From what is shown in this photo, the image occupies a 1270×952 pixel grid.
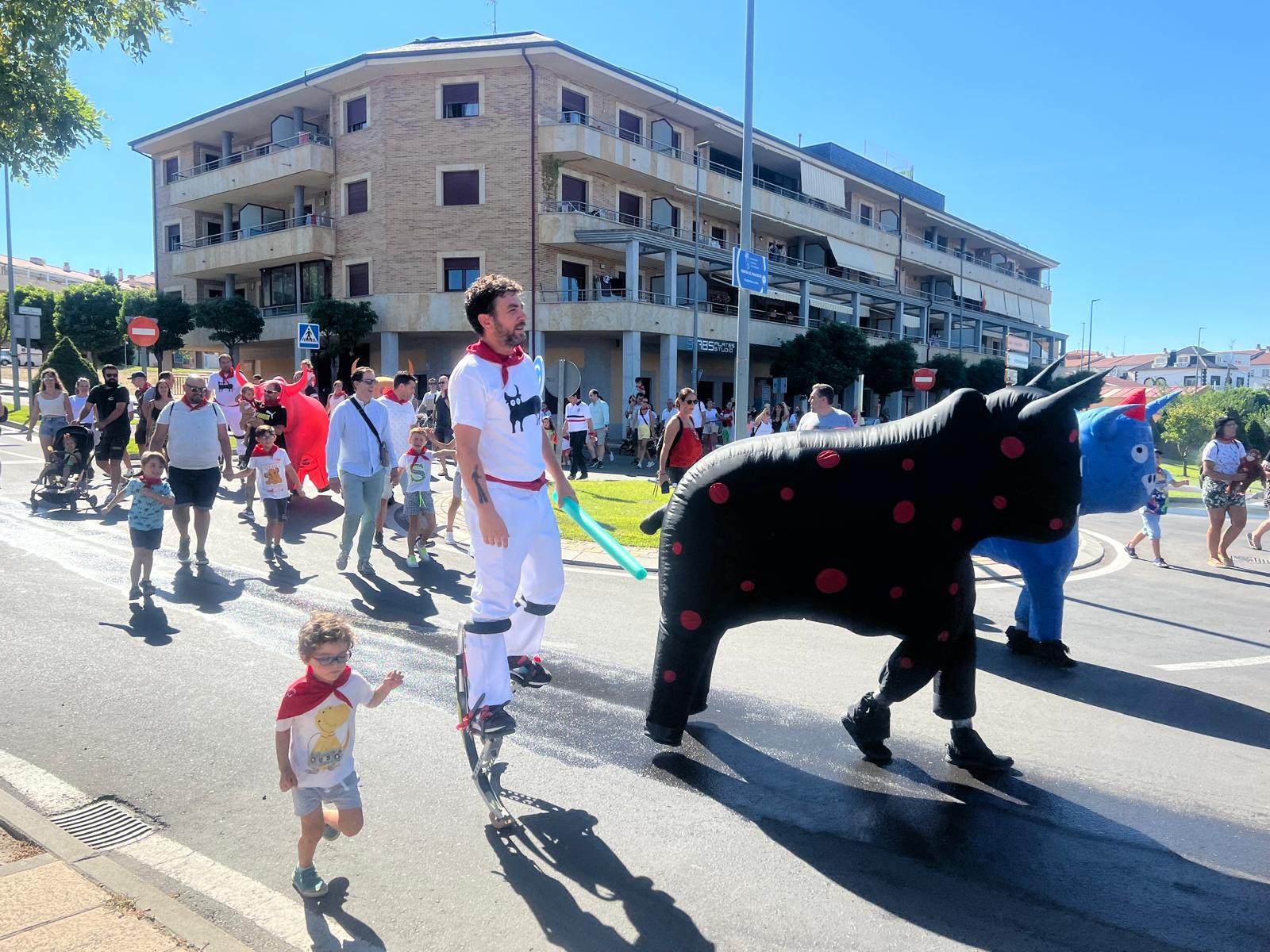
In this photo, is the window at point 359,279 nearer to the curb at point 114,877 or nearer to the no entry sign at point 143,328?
the no entry sign at point 143,328

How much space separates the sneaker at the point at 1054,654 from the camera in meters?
5.95

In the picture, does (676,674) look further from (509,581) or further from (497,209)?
(497,209)

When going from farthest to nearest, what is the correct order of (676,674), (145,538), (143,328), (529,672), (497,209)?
1. (497,209)
2. (143,328)
3. (145,538)
4. (529,672)
5. (676,674)

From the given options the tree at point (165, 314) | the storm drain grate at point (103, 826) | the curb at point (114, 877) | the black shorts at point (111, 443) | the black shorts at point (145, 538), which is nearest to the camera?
the curb at point (114, 877)

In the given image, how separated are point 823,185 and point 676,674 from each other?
40.0 meters

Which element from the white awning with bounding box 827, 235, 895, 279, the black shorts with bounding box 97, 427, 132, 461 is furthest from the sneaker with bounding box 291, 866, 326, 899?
the white awning with bounding box 827, 235, 895, 279

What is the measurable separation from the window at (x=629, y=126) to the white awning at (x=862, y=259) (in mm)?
12152

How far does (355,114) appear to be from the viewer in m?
31.2

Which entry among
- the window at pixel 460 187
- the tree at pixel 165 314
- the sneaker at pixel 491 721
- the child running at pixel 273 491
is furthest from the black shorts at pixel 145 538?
the tree at pixel 165 314

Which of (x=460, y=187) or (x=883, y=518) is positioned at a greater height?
(x=460, y=187)

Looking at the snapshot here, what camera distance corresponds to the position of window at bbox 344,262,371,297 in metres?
31.4

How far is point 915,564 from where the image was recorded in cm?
369

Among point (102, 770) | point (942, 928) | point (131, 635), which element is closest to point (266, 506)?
point (131, 635)

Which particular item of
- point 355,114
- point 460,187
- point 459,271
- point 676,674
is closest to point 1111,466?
point 676,674
